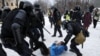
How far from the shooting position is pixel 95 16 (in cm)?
1914

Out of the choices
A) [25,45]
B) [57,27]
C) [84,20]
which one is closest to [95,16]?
[84,20]

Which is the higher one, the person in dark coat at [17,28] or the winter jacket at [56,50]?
the person in dark coat at [17,28]

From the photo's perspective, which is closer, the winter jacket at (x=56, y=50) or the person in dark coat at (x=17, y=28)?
the person in dark coat at (x=17, y=28)

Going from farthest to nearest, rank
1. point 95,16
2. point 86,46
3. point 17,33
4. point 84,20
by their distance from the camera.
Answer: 1. point 95,16
2. point 84,20
3. point 86,46
4. point 17,33

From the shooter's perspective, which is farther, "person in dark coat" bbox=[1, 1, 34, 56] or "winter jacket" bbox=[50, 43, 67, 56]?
"winter jacket" bbox=[50, 43, 67, 56]

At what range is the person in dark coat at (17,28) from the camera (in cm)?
532

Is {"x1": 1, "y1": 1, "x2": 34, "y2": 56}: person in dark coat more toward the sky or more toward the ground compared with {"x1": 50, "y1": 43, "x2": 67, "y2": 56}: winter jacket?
more toward the sky

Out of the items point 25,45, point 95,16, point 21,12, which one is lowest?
point 95,16

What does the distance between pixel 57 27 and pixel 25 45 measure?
7.16 m

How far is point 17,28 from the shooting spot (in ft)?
17.3

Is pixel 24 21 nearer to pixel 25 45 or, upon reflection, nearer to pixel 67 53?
pixel 25 45

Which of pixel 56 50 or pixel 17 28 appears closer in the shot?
pixel 17 28

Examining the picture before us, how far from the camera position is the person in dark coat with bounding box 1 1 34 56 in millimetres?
5323

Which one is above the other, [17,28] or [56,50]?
[17,28]
